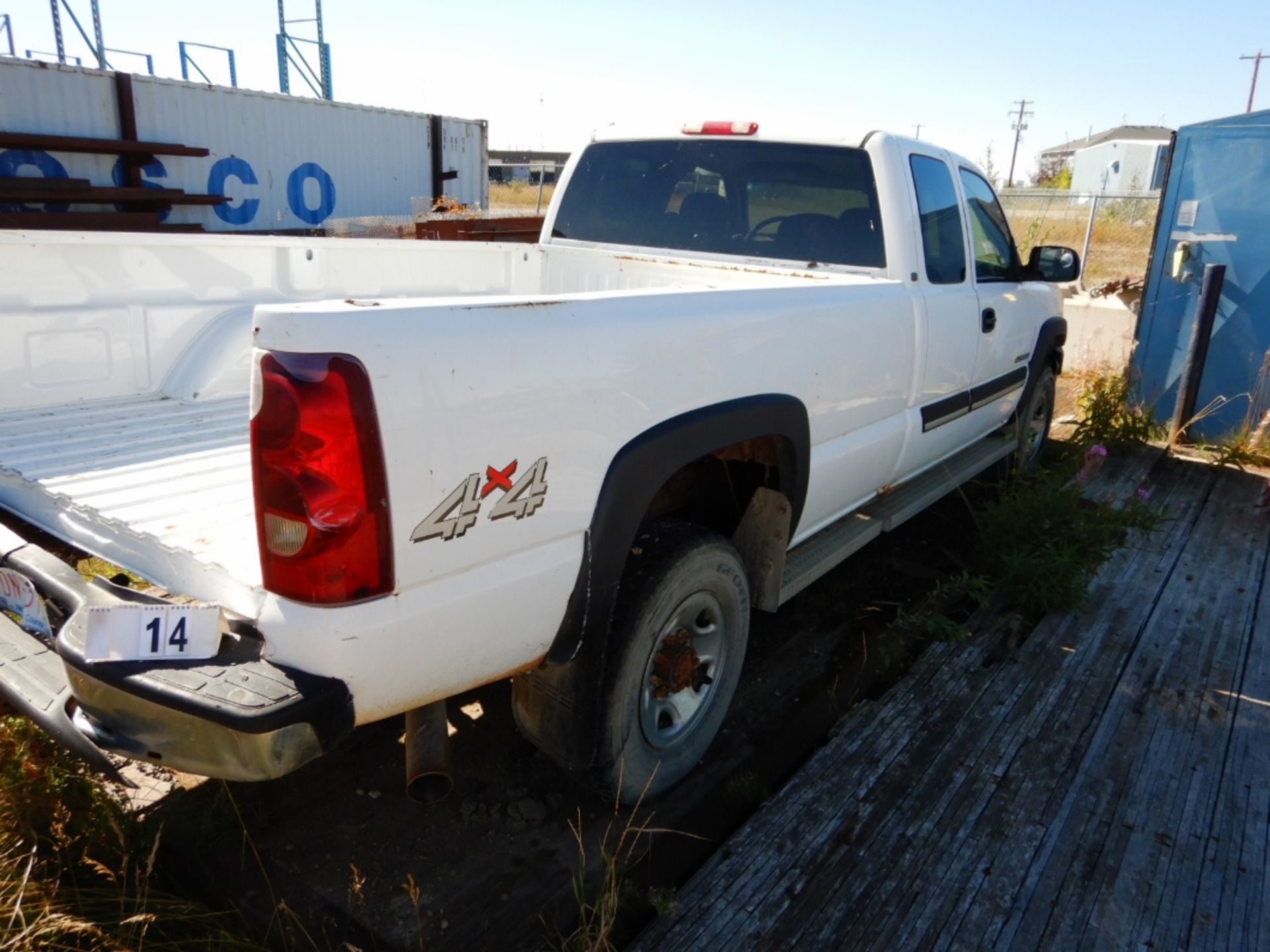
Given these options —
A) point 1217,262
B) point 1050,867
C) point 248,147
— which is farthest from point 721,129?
point 248,147

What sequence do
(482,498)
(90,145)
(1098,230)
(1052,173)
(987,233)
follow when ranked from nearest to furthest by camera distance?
1. (482,498)
2. (987,233)
3. (90,145)
4. (1098,230)
5. (1052,173)

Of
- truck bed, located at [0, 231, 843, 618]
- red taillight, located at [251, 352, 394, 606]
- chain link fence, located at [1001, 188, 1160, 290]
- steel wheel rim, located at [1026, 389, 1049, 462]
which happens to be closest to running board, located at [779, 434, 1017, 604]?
steel wheel rim, located at [1026, 389, 1049, 462]

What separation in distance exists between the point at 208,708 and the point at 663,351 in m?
1.30

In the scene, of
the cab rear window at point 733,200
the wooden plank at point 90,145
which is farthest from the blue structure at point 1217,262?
the wooden plank at point 90,145

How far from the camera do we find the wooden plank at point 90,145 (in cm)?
1170

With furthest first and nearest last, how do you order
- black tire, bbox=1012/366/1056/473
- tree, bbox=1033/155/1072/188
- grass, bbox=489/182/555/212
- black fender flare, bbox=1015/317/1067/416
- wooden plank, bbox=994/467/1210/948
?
1. tree, bbox=1033/155/1072/188
2. grass, bbox=489/182/555/212
3. black tire, bbox=1012/366/1056/473
4. black fender flare, bbox=1015/317/1067/416
5. wooden plank, bbox=994/467/1210/948

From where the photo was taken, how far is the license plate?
1.76m

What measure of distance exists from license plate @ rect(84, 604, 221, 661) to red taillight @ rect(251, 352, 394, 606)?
17 centimetres

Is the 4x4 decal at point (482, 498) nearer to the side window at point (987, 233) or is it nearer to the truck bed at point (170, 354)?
the truck bed at point (170, 354)

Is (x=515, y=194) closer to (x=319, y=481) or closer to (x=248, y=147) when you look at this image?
(x=248, y=147)

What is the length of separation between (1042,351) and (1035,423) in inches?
29.0

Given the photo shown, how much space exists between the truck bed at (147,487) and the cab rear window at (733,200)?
2.03 meters

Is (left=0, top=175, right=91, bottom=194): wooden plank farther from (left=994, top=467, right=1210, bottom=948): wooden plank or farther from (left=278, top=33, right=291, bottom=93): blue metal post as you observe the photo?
(left=994, top=467, right=1210, bottom=948): wooden plank

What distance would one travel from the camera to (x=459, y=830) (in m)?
2.65
